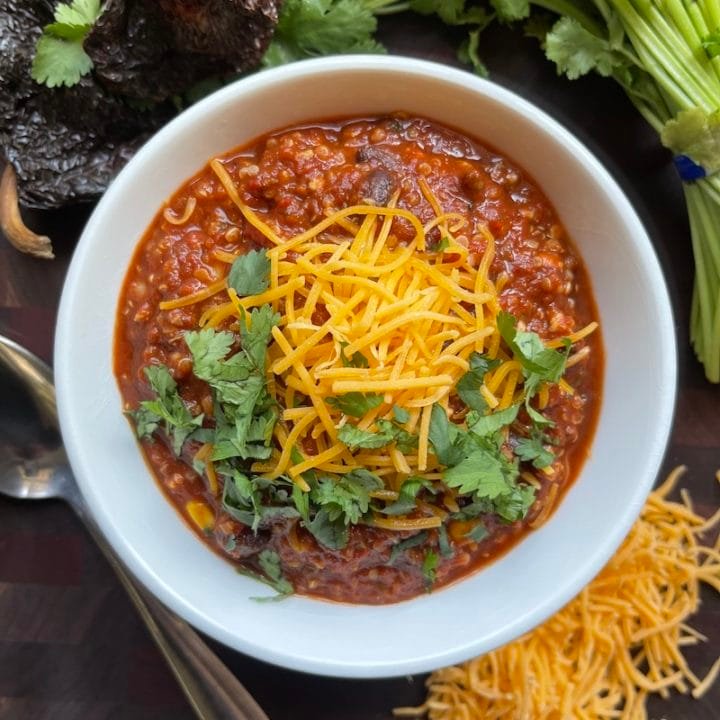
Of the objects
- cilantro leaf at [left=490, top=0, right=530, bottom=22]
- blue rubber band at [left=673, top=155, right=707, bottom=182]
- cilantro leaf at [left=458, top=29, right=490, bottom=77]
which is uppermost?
cilantro leaf at [left=490, top=0, right=530, bottom=22]

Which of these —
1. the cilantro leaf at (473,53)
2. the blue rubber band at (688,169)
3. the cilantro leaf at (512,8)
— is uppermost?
the cilantro leaf at (512,8)

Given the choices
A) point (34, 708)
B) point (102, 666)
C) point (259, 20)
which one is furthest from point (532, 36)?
point (34, 708)

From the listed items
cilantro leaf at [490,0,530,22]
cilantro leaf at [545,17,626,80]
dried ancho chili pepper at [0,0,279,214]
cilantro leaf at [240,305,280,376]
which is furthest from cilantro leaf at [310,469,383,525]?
cilantro leaf at [490,0,530,22]

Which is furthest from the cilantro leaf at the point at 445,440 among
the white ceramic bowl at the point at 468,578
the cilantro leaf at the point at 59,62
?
the cilantro leaf at the point at 59,62

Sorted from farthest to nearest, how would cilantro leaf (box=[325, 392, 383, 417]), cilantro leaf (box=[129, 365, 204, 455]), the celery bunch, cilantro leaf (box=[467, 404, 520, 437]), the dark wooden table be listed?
the dark wooden table → the celery bunch → cilantro leaf (box=[129, 365, 204, 455]) → cilantro leaf (box=[467, 404, 520, 437]) → cilantro leaf (box=[325, 392, 383, 417])

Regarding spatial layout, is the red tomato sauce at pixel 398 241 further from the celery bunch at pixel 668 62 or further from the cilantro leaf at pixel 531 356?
the celery bunch at pixel 668 62

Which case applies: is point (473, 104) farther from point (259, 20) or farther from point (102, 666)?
point (102, 666)

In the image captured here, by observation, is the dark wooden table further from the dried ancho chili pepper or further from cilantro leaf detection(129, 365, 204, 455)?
cilantro leaf detection(129, 365, 204, 455)
